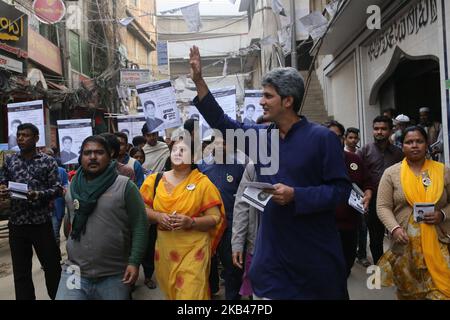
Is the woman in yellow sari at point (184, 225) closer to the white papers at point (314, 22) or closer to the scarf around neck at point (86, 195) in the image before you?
the scarf around neck at point (86, 195)

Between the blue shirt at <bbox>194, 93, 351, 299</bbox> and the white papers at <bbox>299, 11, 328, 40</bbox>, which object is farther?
the white papers at <bbox>299, 11, 328, 40</bbox>

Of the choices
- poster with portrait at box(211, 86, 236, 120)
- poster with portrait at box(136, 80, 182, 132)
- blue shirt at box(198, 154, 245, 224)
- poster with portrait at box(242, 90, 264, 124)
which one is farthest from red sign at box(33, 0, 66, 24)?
blue shirt at box(198, 154, 245, 224)

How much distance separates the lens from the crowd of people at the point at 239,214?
255 centimetres

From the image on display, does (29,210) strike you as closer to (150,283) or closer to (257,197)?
(150,283)

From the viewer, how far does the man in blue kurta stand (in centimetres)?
253

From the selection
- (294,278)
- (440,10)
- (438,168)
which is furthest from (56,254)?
(440,10)

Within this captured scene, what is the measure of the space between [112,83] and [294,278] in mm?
19113

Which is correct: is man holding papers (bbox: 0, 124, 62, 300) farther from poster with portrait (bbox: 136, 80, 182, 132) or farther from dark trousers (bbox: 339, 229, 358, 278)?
poster with portrait (bbox: 136, 80, 182, 132)

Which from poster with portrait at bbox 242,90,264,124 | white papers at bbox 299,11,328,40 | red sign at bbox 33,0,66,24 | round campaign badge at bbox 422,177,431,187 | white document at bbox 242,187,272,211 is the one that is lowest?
round campaign badge at bbox 422,177,431,187

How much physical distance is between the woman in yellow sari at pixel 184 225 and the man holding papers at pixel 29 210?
1.23m

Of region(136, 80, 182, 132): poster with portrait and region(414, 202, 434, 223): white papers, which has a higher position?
region(136, 80, 182, 132): poster with portrait

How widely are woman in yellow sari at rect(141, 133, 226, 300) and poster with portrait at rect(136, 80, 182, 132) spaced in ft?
11.9

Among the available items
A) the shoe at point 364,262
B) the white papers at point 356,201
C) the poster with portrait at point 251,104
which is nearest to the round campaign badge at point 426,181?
the white papers at point 356,201

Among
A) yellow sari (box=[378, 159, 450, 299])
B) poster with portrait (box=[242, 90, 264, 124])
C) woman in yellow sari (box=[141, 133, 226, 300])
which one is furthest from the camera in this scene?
poster with portrait (box=[242, 90, 264, 124])
